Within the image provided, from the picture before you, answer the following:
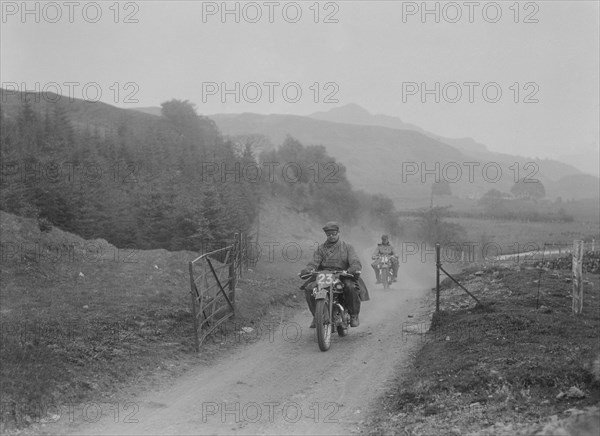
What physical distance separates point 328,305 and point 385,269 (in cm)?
1055

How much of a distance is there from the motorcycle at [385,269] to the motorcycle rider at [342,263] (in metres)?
9.49

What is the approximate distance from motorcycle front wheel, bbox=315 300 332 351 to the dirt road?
183 mm

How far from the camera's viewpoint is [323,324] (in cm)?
1026

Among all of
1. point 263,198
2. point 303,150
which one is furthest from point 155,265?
point 303,150

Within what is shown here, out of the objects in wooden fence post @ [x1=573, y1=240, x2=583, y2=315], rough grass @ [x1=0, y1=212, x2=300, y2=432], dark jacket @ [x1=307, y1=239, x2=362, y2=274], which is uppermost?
dark jacket @ [x1=307, y1=239, x2=362, y2=274]

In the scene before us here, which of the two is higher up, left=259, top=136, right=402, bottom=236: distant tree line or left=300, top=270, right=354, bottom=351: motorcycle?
left=259, top=136, right=402, bottom=236: distant tree line

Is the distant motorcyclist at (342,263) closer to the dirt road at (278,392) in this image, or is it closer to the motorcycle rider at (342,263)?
the motorcycle rider at (342,263)

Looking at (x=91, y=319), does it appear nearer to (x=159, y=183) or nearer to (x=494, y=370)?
(x=494, y=370)

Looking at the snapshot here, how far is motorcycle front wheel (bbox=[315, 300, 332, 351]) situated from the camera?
10102 millimetres

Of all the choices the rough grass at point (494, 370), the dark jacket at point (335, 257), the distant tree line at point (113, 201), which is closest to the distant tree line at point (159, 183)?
the distant tree line at point (113, 201)

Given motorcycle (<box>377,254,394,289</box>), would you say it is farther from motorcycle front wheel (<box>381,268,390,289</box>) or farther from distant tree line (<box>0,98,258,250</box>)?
distant tree line (<box>0,98,258,250</box>)

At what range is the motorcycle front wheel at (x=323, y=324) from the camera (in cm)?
1010

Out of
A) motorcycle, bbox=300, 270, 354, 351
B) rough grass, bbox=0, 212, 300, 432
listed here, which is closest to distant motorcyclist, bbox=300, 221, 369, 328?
motorcycle, bbox=300, 270, 354, 351

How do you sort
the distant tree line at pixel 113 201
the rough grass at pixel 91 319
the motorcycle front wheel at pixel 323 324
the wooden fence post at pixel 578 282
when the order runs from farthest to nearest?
the distant tree line at pixel 113 201
the wooden fence post at pixel 578 282
the motorcycle front wheel at pixel 323 324
the rough grass at pixel 91 319
